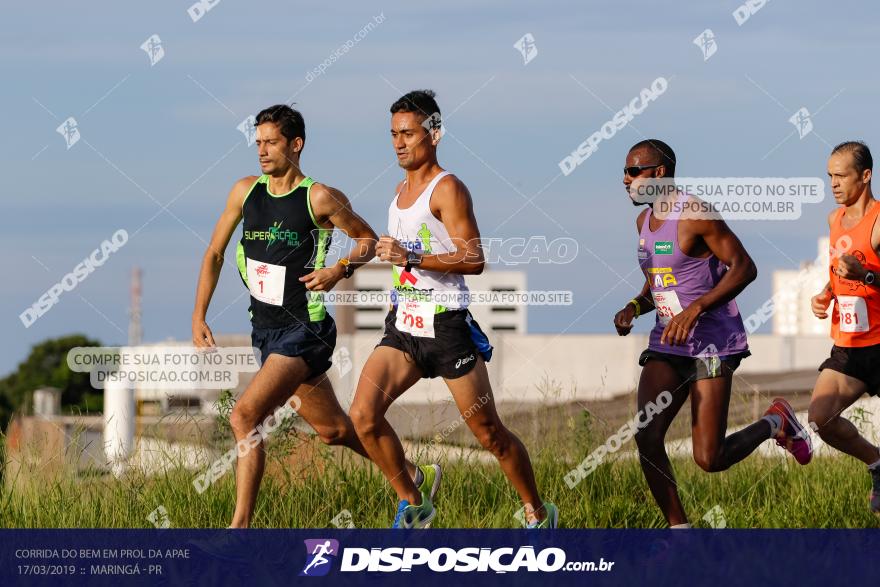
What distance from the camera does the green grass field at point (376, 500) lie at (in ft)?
27.0

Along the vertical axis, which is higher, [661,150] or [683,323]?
[661,150]

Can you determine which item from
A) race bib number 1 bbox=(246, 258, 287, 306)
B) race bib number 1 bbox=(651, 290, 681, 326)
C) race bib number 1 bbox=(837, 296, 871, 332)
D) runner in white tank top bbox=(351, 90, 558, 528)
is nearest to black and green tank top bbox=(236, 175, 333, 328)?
race bib number 1 bbox=(246, 258, 287, 306)

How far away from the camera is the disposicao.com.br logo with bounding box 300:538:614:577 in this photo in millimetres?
6938

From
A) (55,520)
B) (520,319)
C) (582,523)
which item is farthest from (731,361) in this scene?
(520,319)

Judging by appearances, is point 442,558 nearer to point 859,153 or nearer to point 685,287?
point 685,287

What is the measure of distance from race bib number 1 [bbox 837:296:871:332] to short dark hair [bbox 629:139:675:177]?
154cm

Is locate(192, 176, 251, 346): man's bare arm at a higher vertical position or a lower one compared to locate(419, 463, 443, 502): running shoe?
higher

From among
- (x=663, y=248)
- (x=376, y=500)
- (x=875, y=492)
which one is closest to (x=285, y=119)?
(x=663, y=248)

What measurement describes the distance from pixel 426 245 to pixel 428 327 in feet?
1.52

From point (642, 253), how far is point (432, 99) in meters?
1.51

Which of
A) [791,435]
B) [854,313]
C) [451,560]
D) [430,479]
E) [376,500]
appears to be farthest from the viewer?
[376,500]

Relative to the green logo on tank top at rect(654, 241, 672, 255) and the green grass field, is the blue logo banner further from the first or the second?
the green logo on tank top at rect(654, 241, 672, 255)

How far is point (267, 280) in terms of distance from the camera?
7844 mm

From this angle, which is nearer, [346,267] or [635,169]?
[346,267]
